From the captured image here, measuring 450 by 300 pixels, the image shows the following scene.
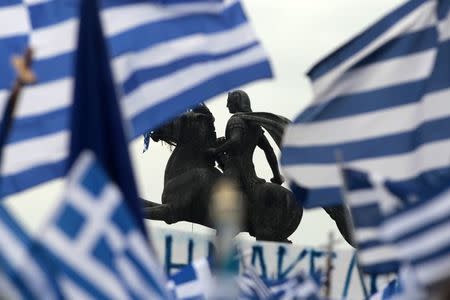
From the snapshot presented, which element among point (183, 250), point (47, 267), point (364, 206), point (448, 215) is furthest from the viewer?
point (183, 250)

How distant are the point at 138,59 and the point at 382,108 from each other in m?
1.52

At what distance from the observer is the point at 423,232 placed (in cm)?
809

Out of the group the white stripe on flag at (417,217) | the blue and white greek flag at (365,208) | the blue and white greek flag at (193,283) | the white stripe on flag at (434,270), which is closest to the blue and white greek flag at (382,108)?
the blue and white greek flag at (193,283)

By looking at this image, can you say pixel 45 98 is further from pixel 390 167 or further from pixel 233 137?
pixel 233 137

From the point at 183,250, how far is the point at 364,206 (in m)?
8.96

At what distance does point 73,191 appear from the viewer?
735 centimetres

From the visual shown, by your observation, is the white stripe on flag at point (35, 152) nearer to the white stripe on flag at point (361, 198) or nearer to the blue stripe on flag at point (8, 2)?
the blue stripe on flag at point (8, 2)

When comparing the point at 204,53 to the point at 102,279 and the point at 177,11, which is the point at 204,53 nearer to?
the point at 177,11

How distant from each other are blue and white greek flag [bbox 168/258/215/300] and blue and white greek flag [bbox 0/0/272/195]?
1.41 m

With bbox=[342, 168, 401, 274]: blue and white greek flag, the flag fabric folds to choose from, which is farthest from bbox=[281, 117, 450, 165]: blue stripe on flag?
the flag fabric folds

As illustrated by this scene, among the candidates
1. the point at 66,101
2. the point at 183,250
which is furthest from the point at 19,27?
the point at 183,250

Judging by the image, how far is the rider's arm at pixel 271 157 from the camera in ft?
81.6

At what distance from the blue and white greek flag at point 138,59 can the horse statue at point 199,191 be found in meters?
12.0

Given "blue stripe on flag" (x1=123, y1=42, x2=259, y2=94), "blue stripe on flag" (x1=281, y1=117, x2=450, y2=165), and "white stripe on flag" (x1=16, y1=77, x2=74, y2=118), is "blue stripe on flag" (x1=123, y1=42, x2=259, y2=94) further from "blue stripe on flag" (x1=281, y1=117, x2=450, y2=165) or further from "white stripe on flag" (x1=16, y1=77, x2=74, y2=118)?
"blue stripe on flag" (x1=281, y1=117, x2=450, y2=165)
